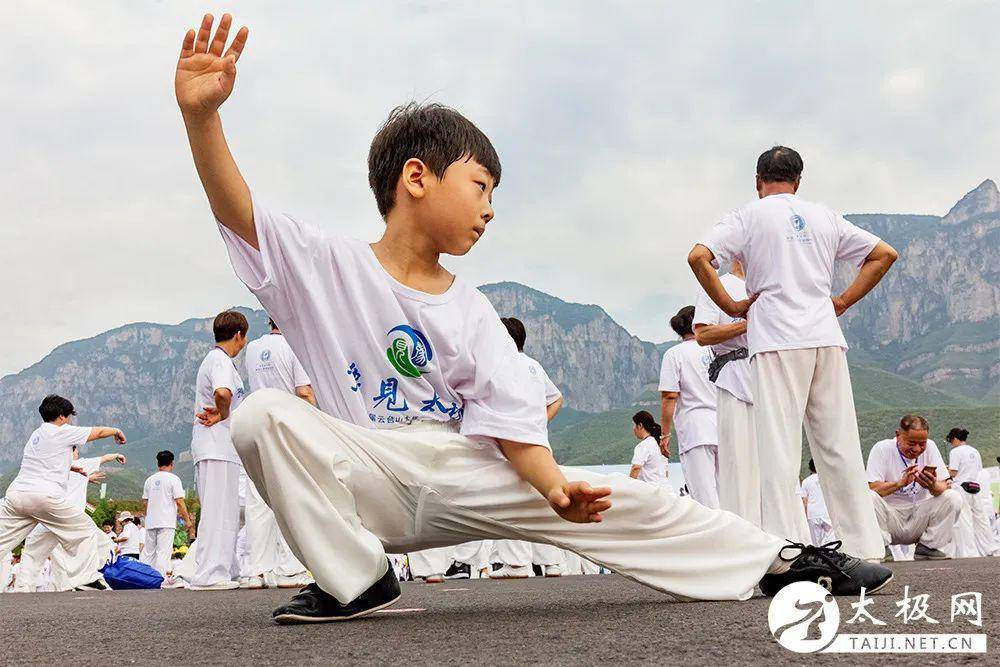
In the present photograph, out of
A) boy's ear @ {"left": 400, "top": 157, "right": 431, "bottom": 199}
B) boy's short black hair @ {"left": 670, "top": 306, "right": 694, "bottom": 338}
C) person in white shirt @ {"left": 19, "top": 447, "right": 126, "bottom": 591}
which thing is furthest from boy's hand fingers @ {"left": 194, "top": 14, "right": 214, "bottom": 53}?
person in white shirt @ {"left": 19, "top": 447, "right": 126, "bottom": 591}

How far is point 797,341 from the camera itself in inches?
206

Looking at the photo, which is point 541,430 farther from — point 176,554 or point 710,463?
point 176,554

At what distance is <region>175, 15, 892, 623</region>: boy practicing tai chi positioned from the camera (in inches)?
108

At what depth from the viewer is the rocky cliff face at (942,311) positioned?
136m

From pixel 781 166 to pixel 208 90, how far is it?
4.03 m

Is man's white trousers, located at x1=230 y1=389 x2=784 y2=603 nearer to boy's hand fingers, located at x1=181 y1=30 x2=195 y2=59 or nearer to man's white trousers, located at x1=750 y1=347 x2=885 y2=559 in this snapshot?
boy's hand fingers, located at x1=181 y1=30 x2=195 y2=59

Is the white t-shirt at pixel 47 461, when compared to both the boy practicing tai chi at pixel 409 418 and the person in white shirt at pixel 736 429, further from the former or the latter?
the boy practicing tai chi at pixel 409 418

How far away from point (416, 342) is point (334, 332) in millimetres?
243

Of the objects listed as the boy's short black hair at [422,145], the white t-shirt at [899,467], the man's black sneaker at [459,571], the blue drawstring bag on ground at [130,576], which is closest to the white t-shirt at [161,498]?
the blue drawstring bag on ground at [130,576]

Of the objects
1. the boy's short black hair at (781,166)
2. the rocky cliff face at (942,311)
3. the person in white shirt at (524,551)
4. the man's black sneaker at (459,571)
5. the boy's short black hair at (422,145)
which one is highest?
the rocky cliff face at (942,311)

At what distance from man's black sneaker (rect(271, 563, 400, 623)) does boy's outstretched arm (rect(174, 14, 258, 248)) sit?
120cm

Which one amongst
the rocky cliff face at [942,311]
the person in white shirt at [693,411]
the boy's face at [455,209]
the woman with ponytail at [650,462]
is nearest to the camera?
the boy's face at [455,209]

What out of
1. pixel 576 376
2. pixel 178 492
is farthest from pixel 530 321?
pixel 178 492

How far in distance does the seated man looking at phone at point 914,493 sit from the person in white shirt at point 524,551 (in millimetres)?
3122
